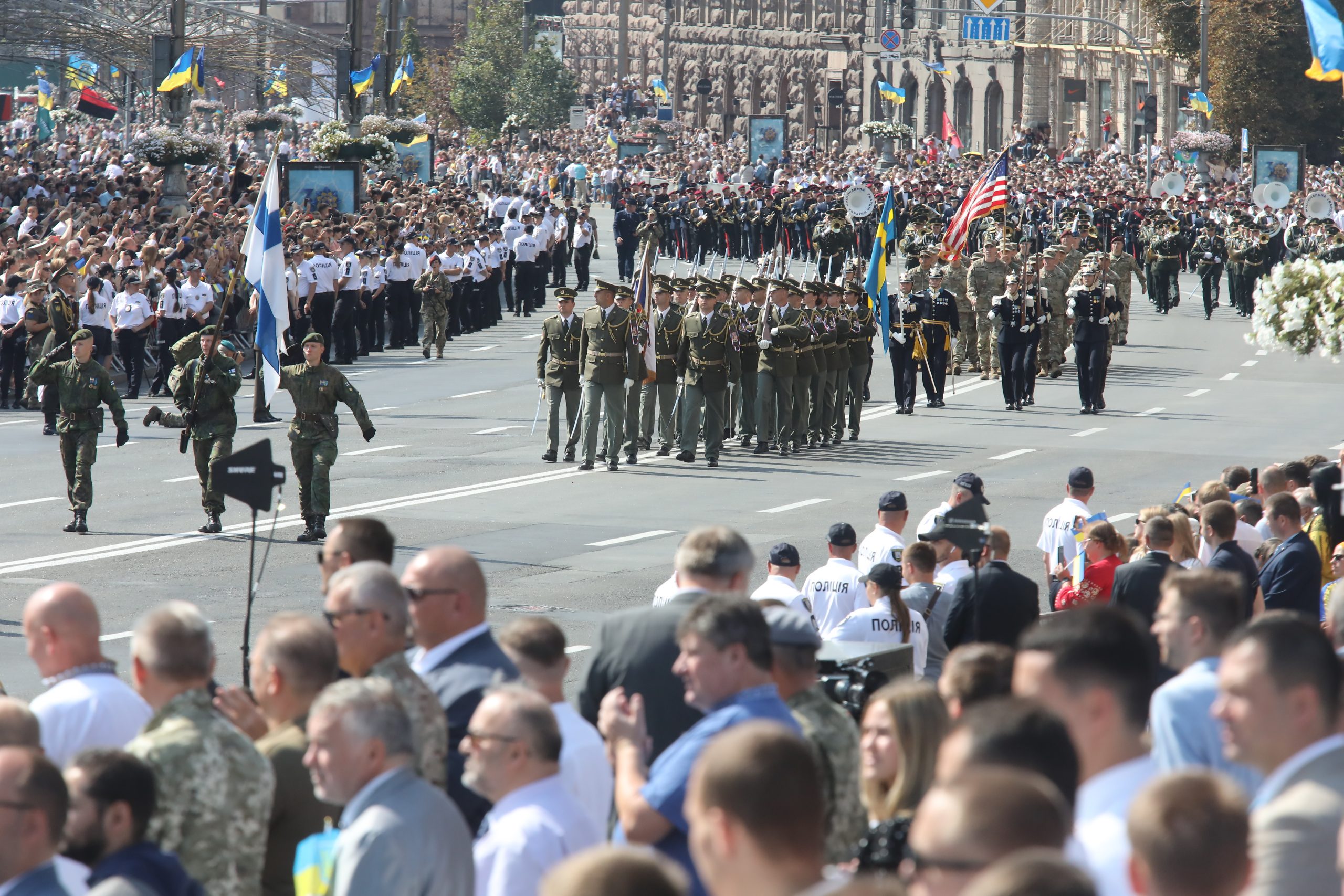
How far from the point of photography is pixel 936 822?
3594 millimetres

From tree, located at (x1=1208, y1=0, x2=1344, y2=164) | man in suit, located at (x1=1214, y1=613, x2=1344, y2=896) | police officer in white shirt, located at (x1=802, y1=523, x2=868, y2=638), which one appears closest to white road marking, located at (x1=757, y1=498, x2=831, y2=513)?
police officer in white shirt, located at (x1=802, y1=523, x2=868, y2=638)

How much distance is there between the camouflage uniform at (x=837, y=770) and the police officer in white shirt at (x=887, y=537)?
568 centimetres

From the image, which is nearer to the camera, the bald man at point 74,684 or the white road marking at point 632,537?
the bald man at point 74,684

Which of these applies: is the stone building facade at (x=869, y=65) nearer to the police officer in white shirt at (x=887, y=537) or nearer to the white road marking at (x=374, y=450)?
the white road marking at (x=374, y=450)

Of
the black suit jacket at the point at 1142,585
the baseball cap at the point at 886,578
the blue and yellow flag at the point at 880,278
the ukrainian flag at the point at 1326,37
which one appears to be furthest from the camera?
the blue and yellow flag at the point at 880,278

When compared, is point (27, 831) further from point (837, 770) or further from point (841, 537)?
point (841, 537)

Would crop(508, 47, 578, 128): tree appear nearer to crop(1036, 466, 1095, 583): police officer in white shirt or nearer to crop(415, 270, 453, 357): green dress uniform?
crop(415, 270, 453, 357): green dress uniform

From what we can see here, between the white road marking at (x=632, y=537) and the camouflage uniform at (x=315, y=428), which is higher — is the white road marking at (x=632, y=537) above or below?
below

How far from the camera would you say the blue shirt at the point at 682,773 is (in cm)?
530

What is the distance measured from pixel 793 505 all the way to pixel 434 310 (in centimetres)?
1388

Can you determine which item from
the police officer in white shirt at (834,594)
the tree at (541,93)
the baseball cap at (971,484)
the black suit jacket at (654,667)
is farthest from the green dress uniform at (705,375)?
the tree at (541,93)

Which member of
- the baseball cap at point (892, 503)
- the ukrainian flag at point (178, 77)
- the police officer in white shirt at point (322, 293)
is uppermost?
the ukrainian flag at point (178, 77)

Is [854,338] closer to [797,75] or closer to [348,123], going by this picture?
[348,123]

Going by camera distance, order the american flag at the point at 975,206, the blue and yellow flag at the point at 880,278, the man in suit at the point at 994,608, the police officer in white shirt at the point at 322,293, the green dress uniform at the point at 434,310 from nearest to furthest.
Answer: the man in suit at the point at 994,608, the blue and yellow flag at the point at 880,278, the american flag at the point at 975,206, the police officer in white shirt at the point at 322,293, the green dress uniform at the point at 434,310
